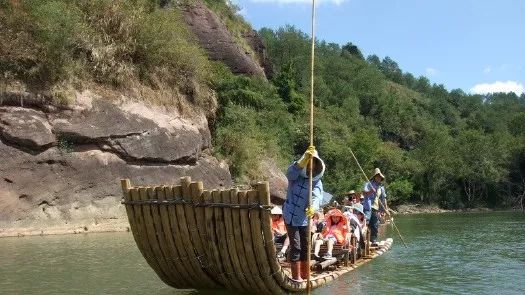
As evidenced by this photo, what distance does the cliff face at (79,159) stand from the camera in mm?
19484

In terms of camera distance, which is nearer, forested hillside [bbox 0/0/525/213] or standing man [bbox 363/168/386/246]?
standing man [bbox 363/168/386/246]

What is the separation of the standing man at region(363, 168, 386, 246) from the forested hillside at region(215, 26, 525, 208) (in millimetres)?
11885

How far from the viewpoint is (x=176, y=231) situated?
796 centimetres

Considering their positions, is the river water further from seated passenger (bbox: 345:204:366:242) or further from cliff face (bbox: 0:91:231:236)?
cliff face (bbox: 0:91:231:236)

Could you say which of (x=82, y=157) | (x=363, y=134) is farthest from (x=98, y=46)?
(x=363, y=134)

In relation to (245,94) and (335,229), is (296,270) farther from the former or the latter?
(245,94)

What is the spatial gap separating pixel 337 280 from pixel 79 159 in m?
13.7

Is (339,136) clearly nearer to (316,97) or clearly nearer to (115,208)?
(316,97)

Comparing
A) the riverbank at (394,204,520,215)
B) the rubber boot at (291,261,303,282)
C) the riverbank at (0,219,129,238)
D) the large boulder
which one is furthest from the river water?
the riverbank at (394,204,520,215)

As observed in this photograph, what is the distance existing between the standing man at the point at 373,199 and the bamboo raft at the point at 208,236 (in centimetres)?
508

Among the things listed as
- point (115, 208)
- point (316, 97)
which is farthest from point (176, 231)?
point (316, 97)

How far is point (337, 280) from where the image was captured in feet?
32.5

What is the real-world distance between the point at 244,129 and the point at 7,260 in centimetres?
1938

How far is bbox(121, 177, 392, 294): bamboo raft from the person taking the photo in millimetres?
7184
